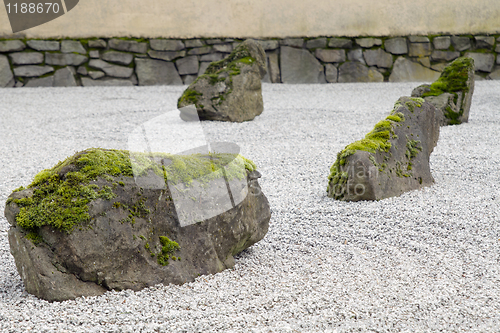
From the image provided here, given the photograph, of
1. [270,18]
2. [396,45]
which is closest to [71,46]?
[270,18]

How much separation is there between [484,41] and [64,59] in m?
10.2

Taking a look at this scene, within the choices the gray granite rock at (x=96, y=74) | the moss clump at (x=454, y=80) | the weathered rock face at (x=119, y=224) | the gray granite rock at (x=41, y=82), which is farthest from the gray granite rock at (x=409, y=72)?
the weathered rock face at (x=119, y=224)

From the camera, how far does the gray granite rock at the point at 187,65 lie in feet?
33.9

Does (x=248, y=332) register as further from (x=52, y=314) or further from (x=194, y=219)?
(x=52, y=314)

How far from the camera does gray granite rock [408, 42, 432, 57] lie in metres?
10.8

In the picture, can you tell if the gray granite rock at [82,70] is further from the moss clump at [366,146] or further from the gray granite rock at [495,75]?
the gray granite rock at [495,75]

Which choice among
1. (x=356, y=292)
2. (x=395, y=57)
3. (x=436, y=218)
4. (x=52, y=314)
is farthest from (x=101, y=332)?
(x=395, y=57)

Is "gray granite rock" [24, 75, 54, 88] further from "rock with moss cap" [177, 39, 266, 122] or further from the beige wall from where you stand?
"rock with moss cap" [177, 39, 266, 122]

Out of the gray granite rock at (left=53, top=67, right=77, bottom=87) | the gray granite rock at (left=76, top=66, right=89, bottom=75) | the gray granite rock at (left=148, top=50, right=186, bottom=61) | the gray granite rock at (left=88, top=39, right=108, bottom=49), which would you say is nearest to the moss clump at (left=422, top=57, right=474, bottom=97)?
the gray granite rock at (left=148, top=50, right=186, bottom=61)

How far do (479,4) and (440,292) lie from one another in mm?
10744

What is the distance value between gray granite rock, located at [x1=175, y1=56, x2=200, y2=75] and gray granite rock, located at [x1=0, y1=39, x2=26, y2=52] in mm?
3424

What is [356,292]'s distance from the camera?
2.30 metres

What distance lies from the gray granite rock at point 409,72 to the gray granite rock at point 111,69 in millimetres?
6485

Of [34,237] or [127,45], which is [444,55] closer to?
[127,45]
